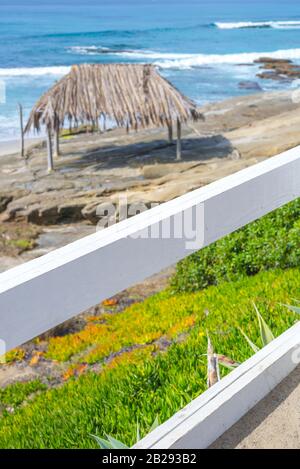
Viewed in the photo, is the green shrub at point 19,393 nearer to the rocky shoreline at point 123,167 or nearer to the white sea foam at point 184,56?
the rocky shoreline at point 123,167

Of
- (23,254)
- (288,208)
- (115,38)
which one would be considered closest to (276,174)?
(288,208)

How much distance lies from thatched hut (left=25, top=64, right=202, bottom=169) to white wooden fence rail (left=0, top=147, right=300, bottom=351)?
62.6ft

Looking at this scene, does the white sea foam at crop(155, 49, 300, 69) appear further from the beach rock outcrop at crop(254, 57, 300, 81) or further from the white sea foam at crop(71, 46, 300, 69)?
the beach rock outcrop at crop(254, 57, 300, 81)

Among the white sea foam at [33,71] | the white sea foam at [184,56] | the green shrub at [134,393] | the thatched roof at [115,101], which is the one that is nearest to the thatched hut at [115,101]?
the thatched roof at [115,101]

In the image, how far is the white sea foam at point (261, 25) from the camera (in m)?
69.5

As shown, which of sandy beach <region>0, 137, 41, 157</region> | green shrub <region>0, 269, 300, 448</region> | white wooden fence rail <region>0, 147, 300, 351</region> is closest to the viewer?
white wooden fence rail <region>0, 147, 300, 351</region>

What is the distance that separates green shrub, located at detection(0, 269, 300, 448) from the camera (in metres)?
2.51

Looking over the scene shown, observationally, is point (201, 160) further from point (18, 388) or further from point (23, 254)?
point (18, 388)

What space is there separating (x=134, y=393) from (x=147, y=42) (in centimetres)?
5743

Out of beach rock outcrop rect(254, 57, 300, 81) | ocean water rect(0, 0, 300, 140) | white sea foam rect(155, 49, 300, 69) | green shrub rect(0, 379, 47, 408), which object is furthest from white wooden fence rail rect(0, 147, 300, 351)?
white sea foam rect(155, 49, 300, 69)

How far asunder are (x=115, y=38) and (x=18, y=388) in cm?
5692

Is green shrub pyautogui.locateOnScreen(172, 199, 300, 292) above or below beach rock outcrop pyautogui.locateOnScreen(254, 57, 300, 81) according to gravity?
above

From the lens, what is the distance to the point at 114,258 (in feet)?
5.51

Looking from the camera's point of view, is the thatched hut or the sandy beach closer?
the thatched hut
